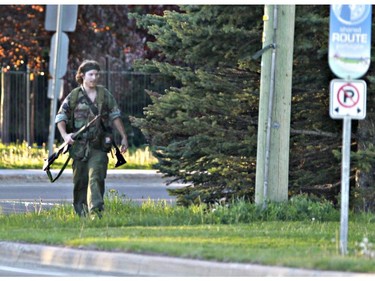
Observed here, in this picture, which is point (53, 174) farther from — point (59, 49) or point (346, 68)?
point (346, 68)

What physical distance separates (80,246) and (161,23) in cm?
603

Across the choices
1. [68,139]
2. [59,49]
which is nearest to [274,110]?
[68,139]

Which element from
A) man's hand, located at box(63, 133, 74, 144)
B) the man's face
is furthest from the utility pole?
man's hand, located at box(63, 133, 74, 144)

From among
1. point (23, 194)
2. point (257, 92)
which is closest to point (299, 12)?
point (257, 92)

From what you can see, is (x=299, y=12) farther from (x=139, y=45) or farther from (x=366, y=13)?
(x=139, y=45)

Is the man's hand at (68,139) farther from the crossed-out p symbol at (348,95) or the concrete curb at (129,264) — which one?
the crossed-out p symbol at (348,95)

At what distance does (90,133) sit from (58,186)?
918 cm

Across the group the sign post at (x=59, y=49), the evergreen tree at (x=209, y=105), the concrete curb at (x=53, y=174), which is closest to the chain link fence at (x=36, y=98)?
the sign post at (x=59, y=49)

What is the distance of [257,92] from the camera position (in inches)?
640

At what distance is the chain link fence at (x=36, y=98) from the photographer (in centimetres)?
3291

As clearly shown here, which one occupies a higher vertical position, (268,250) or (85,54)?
(85,54)

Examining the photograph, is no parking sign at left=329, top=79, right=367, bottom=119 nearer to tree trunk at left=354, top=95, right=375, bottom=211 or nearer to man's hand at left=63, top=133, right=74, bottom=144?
man's hand at left=63, top=133, right=74, bottom=144

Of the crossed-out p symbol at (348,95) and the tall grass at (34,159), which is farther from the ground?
the crossed-out p symbol at (348,95)

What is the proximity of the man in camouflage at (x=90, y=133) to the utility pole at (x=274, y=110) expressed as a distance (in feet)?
5.39
